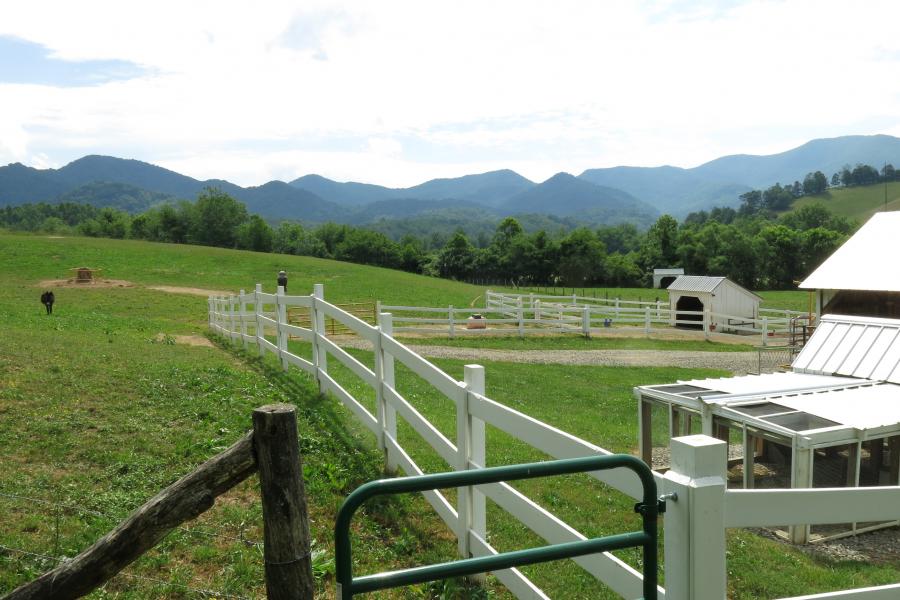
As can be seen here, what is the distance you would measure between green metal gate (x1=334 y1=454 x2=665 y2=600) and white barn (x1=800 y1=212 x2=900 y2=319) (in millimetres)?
16403

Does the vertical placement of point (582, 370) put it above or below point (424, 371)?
below

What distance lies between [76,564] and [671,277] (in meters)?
63.0

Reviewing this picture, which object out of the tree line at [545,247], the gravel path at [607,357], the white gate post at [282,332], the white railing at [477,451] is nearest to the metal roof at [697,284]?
the gravel path at [607,357]

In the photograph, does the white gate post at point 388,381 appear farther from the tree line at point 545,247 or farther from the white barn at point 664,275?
the tree line at point 545,247

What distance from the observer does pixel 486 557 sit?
221cm

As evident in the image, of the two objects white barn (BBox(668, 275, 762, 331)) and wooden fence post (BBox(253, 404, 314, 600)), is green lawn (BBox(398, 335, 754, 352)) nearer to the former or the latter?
white barn (BBox(668, 275, 762, 331))

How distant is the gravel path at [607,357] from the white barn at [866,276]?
2.89 meters

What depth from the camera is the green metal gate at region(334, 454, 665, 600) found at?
2.18 meters

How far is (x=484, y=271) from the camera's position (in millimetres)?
104938

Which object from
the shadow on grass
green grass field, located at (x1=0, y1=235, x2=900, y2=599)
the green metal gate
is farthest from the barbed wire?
the green metal gate

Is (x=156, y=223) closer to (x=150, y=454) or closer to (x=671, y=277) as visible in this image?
(x=671, y=277)

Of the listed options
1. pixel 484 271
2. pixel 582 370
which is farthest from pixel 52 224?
pixel 582 370

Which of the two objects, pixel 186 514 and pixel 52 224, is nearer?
pixel 186 514

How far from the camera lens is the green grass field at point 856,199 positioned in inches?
6663
